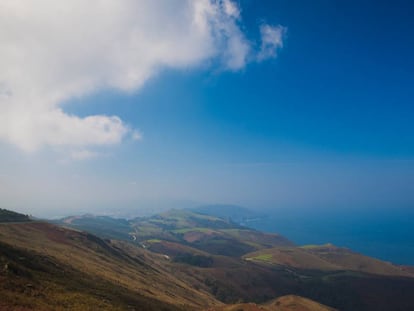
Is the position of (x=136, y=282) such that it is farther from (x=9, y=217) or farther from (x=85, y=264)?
(x=9, y=217)

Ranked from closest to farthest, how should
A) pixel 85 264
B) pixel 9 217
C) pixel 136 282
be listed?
pixel 85 264
pixel 136 282
pixel 9 217

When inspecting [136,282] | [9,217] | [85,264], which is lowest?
[136,282]

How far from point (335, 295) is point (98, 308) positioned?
15632 centimetres

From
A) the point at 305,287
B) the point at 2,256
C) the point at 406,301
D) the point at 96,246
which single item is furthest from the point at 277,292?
the point at 2,256

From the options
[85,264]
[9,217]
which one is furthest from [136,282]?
[9,217]

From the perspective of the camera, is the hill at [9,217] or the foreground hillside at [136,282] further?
the hill at [9,217]

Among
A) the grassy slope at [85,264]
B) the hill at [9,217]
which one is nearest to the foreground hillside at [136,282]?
the grassy slope at [85,264]

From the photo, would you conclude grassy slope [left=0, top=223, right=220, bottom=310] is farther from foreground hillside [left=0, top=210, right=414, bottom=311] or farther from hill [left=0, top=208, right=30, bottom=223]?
hill [left=0, top=208, right=30, bottom=223]

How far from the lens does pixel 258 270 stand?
180000 mm

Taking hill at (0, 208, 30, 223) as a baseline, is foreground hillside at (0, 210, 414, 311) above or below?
below

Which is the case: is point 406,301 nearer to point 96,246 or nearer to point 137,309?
point 96,246

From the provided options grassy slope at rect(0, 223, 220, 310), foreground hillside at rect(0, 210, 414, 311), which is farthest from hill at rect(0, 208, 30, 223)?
grassy slope at rect(0, 223, 220, 310)

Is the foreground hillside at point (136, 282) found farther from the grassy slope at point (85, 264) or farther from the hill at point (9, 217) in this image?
the hill at point (9, 217)

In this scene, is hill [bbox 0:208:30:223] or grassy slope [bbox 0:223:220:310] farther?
hill [bbox 0:208:30:223]
